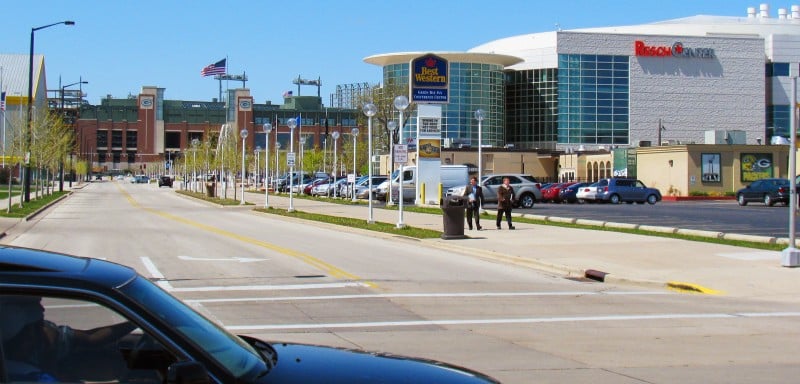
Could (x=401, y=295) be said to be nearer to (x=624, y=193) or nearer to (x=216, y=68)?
(x=624, y=193)

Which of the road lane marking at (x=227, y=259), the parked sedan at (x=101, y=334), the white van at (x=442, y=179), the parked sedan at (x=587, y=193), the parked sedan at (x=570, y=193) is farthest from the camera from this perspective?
the parked sedan at (x=570, y=193)

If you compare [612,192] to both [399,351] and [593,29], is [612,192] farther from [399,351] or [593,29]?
[593,29]

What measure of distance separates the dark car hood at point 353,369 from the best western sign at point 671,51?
320ft

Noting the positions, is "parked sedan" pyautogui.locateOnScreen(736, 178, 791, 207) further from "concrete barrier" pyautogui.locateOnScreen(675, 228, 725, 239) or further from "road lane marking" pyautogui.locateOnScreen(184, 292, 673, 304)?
"road lane marking" pyautogui.locateOnScreen(184, 292, 673, 304)

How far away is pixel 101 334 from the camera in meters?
3.80

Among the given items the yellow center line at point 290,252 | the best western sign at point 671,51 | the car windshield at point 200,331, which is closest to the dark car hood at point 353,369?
the car windshield at point 200,331

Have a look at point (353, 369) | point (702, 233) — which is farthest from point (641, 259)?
point (353, 369)

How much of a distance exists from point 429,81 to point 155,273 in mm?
26859

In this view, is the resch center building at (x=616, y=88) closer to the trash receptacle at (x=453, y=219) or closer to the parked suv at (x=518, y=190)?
the parked suv at (x=518, y=190)

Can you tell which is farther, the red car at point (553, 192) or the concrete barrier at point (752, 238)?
the red car at point (553, 192)

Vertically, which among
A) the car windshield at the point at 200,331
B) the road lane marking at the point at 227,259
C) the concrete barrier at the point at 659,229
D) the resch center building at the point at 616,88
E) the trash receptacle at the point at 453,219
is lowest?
the road lane marking at the point at 227,259

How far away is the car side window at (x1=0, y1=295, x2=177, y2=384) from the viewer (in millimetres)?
3650

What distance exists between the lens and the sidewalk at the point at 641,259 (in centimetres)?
1705

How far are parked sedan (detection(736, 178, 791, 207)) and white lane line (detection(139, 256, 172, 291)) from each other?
130 feet
